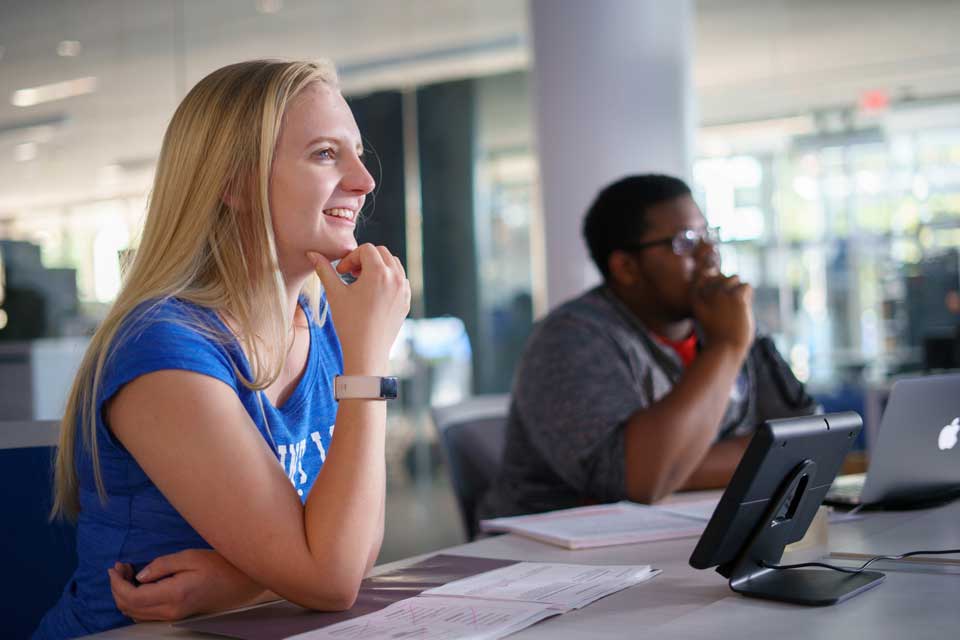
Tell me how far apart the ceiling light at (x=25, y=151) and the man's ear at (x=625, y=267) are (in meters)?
2.94

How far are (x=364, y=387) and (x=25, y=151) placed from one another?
11.8 ft

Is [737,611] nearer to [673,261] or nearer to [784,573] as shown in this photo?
[784,573]

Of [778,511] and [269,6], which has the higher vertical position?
[269,6]

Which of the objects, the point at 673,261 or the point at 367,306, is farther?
the point at 673,261

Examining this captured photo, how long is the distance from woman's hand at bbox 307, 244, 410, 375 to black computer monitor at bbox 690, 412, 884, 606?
51 centimetres

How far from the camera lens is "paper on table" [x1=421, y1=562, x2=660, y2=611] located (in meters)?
1.21

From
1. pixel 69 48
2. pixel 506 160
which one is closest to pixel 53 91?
pixel 69 48

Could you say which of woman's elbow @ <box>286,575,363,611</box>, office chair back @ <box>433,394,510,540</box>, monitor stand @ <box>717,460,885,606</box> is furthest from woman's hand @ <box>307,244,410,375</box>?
office chair back @ <box>433,394,510,540</box>

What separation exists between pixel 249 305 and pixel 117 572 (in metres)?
0.41

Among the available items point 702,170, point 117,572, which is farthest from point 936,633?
point 702,170

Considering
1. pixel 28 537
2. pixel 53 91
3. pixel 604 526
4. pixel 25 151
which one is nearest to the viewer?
pixel 28 537

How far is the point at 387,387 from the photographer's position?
1.37 meters

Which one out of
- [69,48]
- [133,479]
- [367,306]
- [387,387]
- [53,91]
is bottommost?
[133,479]

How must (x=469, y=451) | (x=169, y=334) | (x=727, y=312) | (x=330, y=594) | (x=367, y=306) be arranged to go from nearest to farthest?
(x=330, y=594) → (x=169, y=334) → (x=367, y=306) → (x=727, y=312) → (x=469, y=451)
